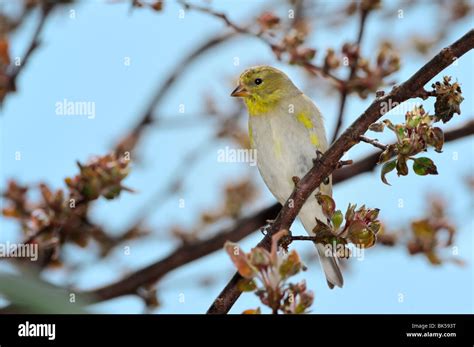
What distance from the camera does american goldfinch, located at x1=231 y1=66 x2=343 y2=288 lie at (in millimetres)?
2848

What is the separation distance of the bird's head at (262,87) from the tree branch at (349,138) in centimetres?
145

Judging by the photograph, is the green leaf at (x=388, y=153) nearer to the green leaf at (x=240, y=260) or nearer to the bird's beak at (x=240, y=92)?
the green leaf at (x=240, y=260)

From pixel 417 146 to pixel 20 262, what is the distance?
1.77 meters

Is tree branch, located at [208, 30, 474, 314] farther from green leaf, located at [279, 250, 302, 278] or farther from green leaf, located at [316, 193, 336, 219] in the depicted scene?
green leaf, located at [279, 250, 302, 278]

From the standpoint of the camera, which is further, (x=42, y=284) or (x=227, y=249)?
(x=227, y=249)

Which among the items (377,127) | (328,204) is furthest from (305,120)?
(377,127)

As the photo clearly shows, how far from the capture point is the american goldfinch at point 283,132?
2.85 m

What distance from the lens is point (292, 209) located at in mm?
1660

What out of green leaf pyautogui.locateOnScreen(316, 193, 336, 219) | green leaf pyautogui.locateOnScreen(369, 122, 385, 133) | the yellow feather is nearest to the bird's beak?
the yellow feather

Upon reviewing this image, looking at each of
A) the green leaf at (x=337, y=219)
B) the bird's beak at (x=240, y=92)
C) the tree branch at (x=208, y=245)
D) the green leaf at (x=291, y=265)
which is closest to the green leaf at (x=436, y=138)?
the green leaf at (x=337, y=219)

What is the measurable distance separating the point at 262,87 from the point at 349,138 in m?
1.67
